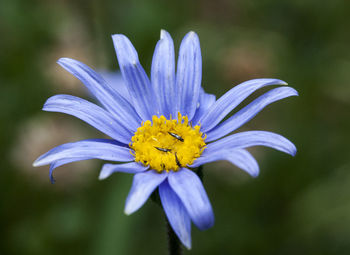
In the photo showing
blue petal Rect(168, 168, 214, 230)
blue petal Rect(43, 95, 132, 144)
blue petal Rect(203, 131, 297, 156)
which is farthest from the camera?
blue petal Rect(43, 95, 132, 144)

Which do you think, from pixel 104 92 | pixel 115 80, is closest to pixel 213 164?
pixel 115 80

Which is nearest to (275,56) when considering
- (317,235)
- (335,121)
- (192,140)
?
(335,121)

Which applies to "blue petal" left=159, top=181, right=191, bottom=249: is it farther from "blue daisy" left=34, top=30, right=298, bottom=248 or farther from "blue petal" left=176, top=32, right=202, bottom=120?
"blue petal" left=176, top=32, right=202, bottom=120

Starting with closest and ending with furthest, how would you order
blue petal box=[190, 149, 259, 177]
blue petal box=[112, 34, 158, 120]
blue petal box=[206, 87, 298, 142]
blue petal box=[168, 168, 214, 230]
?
blue petal box=[168, 168, 214, 230]
blue petal box=[190, 149, 259, 177]
blue petal box=[206, 87, 298, 142]
blue petal box=[112, 34, 158, 120]

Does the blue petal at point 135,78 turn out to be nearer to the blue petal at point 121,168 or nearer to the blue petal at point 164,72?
the blue petal at point 164,72

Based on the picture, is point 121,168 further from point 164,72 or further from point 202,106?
point 202,106

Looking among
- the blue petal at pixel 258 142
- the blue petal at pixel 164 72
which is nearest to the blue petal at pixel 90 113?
the blue petal at pixel 164 72

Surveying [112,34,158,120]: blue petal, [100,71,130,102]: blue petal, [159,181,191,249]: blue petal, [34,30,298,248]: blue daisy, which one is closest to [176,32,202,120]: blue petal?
[34,30,298,248]: blue daisy
